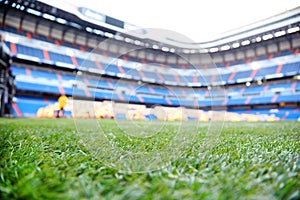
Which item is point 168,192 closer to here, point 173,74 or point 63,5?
point 173,74

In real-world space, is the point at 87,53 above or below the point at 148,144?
above

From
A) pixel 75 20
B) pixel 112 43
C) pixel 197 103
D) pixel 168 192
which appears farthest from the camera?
pixel 75 20

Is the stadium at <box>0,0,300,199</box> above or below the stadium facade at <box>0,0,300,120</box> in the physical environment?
below

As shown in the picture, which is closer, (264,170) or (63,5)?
(264,170)

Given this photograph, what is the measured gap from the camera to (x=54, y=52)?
1341 centimetres

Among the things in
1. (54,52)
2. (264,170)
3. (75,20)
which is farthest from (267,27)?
(264,170)

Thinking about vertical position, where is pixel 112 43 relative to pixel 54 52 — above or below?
below

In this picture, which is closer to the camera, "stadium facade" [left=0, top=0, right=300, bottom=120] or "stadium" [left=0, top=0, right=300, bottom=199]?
"stadium" [left=0, top=0, right=300, bottom=199]

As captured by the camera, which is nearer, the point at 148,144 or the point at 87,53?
the point at 148,144

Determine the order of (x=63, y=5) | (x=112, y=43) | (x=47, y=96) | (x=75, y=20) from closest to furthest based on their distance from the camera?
(x=112, y=43), (x=63, y=5), (x=75, y=20), (x=47, y=96)

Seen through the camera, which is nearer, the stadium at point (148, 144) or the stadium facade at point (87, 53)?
the stadium at point (148, 144)

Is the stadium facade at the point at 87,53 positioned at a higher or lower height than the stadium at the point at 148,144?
higher

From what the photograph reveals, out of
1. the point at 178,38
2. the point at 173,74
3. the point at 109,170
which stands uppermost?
the point at 178,38

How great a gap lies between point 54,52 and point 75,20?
258cm
